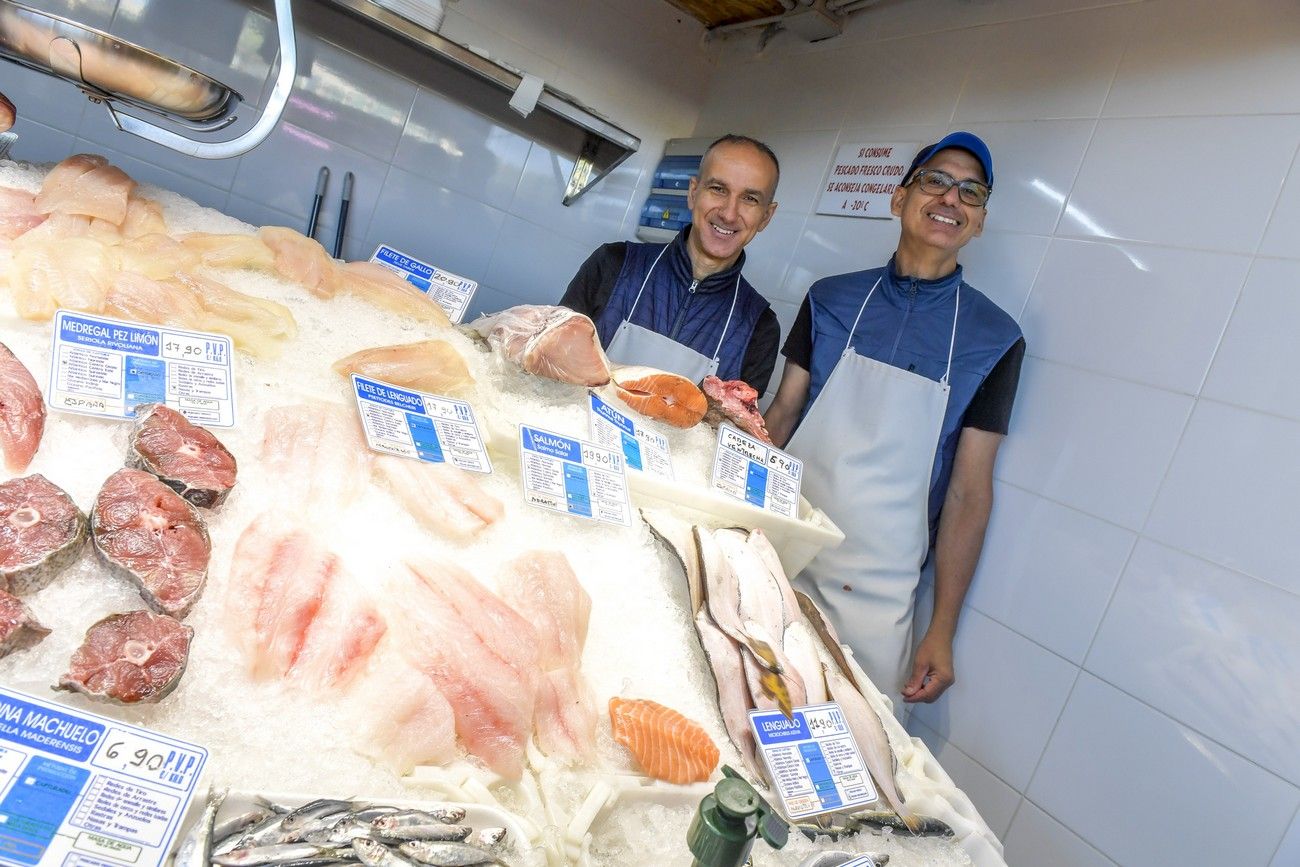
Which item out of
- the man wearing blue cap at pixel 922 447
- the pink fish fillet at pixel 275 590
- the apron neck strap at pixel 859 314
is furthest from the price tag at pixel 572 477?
the apron neck strap at pixel 859 314

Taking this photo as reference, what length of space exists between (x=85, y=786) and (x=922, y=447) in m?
2.46

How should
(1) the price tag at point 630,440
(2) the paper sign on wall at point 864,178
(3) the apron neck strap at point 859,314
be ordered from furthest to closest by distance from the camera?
1. (2) the paper sign on wall at point 864,178
2. (3) the apron neck strap at point 859,314
3. (1) the price tag at point 630,440

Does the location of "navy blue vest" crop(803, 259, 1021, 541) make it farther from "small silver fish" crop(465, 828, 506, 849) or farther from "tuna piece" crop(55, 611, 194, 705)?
"tuna piece" crop(55, 611, 194, 705)

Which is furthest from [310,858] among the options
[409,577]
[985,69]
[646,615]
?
[985,69]

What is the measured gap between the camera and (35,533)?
100cm

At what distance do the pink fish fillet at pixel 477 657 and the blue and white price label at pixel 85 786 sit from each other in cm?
36

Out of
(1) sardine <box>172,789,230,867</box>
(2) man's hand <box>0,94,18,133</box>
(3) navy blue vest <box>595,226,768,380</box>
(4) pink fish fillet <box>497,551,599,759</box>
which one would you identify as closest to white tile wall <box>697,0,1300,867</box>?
(3) navy blue vest <box>595,226,768,380</box>

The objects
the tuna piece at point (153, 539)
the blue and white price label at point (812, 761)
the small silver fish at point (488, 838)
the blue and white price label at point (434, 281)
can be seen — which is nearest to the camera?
the small silver fish at point (488, 838)

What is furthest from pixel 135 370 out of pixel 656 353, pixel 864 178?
pixel 864 178

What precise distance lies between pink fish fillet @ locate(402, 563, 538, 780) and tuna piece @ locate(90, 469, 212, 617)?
302mm

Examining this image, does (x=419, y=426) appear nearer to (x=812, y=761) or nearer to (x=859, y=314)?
(x=812, y=761)

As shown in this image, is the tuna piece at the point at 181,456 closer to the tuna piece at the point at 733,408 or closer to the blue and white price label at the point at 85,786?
the blue and white price label at the point at 85,786

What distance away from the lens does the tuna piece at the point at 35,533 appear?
3.18ft

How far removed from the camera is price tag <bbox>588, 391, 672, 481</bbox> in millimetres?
1867
